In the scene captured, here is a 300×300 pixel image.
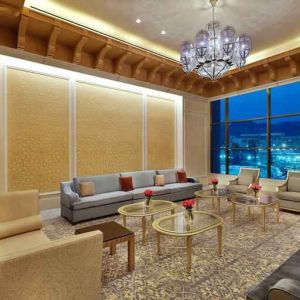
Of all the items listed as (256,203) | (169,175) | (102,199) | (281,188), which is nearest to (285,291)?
(256,203)

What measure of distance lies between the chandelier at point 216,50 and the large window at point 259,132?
3444 mm

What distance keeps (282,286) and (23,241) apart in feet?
7.55

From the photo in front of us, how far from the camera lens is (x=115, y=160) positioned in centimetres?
587

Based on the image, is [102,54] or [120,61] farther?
[120,61]

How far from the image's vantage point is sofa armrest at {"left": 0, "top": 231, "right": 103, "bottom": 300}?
1.19 m

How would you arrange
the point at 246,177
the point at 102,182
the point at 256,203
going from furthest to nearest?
the point at 246,177, the point at 102,182, the point at 256,203

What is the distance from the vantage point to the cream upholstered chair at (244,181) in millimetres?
5626

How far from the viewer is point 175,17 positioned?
4.20 metres

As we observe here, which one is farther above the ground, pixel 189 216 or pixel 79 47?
pixel 79 47

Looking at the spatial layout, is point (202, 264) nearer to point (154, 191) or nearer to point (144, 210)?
point (144, 210)

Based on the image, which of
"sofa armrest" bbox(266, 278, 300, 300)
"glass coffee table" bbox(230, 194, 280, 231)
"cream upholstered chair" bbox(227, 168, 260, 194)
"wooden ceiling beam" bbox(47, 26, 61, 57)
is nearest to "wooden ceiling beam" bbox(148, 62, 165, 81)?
"wooden ceiling beam" bbox(47, 26, 61, 57)

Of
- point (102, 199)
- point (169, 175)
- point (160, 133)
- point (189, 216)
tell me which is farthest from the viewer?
point (160, 133)

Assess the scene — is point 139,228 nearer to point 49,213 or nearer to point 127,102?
point 49,213

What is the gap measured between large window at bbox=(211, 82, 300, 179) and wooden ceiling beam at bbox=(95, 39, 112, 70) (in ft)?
15.2
